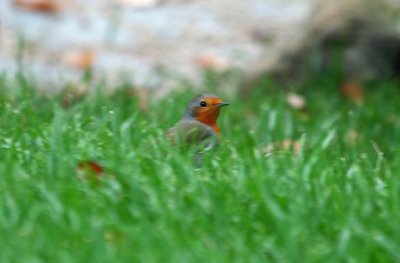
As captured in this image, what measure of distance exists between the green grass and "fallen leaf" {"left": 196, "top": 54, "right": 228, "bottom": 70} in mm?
3232

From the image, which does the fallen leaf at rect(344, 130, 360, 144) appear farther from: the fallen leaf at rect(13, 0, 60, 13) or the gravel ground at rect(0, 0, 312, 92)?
the fallen leaf at rect(13, 0, 60, 13)

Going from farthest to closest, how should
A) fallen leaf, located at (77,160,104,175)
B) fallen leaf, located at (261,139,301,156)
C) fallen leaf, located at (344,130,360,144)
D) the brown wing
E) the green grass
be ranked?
fallen leaf, located at (344,130,360,144) → fallen leaf, located at (261,139,301,156) → the brown wing → fallen leaf, located at (77,160,104,175) → the green grass

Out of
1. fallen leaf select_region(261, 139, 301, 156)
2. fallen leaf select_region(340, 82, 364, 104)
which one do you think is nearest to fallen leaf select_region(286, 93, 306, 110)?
fallen leaf select_region(340, 82, 364, 104)

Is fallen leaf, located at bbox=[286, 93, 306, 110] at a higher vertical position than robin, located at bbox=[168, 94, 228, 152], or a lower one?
lower

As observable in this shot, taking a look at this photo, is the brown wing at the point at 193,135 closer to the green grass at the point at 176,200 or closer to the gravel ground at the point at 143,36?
the green grass at the point at 176,200

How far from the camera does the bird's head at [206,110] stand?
596 centimetres

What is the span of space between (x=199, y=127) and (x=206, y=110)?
0.28 m

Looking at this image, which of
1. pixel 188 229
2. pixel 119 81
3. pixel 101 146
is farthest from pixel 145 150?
pixel 119 81

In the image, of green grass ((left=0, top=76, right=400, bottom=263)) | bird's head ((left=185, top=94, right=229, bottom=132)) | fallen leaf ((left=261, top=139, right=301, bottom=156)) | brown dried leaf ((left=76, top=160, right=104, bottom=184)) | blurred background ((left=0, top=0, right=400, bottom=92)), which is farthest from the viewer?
blurred background ((left=0, top=0, right=400, bottom=92))

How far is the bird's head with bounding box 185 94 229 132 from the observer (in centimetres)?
596

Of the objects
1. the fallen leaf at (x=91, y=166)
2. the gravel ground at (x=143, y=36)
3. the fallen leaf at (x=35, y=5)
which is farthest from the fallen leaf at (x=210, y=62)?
the fallen leaf at (x=91, y=166)

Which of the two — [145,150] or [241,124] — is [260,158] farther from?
[241,124]

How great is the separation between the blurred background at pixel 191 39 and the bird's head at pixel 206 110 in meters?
2.02

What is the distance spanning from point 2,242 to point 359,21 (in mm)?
5101
